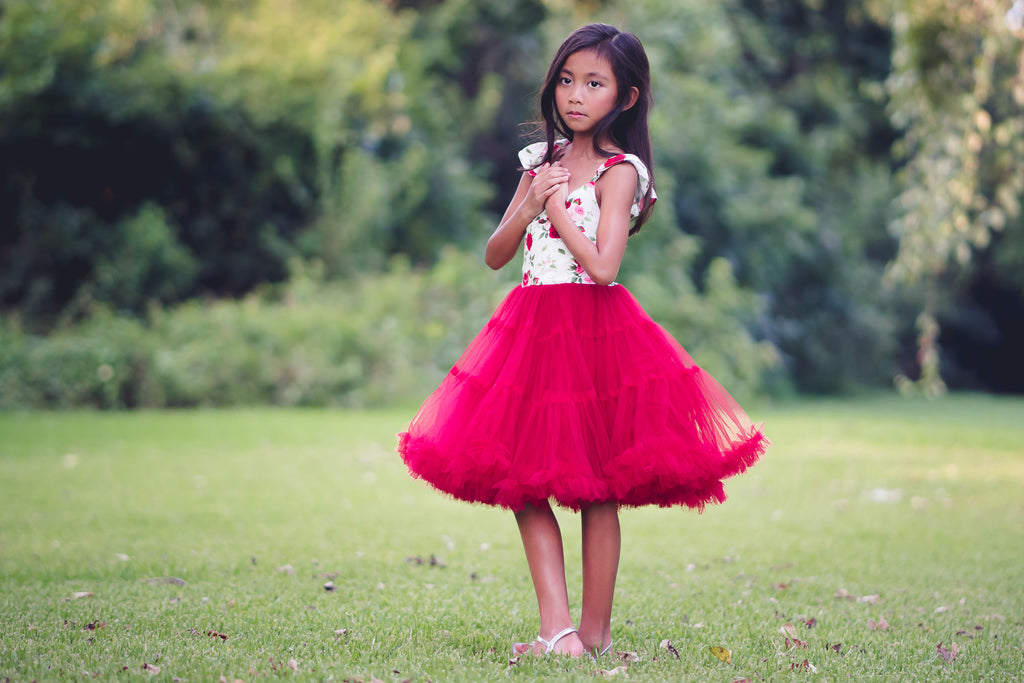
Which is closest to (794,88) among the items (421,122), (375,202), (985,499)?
(421,122)

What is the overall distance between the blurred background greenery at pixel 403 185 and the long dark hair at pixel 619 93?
455 centimetres

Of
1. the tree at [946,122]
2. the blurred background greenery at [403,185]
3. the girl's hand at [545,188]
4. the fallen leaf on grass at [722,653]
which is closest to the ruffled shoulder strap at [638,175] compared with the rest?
the girl's hand at [545,188]

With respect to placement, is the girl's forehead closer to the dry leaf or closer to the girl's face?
the girl's face

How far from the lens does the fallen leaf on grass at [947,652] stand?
3033 mm

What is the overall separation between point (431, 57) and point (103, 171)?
204 inches

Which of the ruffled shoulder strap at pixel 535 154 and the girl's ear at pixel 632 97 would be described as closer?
the girl's ear at pixel 632 97

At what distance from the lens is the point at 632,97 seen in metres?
3.03

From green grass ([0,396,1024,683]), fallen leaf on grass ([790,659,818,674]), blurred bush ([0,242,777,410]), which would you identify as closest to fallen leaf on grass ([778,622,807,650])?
green grass ([0,396,1024,683])

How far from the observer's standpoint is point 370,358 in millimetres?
11617

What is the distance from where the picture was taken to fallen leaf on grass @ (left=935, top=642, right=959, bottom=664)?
3.03m

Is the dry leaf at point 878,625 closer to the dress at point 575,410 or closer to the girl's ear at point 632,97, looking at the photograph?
the dress at point 575,410

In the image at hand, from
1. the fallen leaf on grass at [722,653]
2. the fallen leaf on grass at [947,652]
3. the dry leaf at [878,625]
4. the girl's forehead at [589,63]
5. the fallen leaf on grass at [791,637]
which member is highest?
the girl's forehead at [589,63]

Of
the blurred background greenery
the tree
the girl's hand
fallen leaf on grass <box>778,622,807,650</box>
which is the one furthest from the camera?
the blurred background greenery

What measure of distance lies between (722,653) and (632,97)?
5.47 feet
